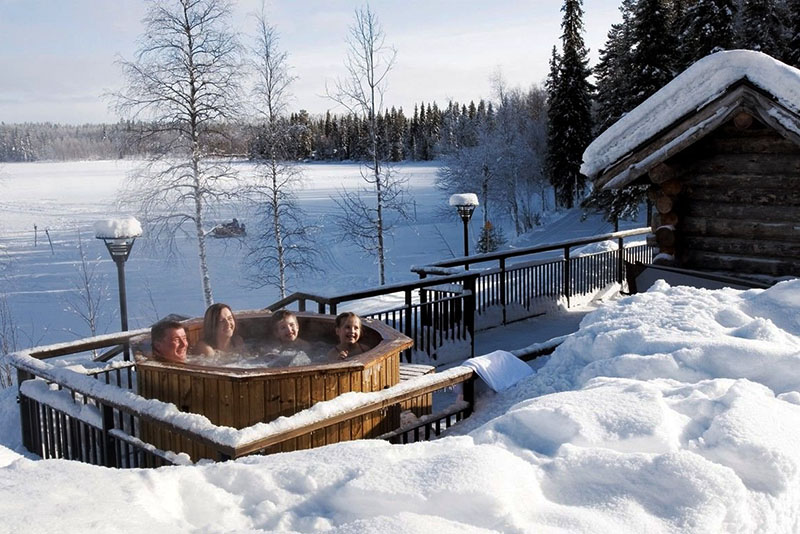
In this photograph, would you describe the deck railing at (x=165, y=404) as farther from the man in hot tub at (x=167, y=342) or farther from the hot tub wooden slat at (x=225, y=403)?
the man in hot tub at (x=167, y=342)

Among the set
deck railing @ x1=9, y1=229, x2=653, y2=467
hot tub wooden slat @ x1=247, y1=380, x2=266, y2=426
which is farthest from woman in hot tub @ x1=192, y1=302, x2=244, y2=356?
hot tub wooden slat @ x1=247, y1=380, x2=266, y2=426

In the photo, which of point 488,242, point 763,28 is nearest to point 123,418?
point 488,242

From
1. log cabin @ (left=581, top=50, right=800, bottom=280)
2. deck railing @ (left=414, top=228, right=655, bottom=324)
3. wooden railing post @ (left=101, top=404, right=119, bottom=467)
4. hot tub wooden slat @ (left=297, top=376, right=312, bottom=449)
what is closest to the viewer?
hot tub wooden slat @ (left=297, top=376, right=312, bottom=449)

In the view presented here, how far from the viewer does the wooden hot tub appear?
4.65m

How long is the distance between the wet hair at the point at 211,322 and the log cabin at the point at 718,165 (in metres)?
5.88

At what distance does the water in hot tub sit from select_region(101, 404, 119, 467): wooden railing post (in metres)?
1.40

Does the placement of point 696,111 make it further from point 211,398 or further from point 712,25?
point 712,25

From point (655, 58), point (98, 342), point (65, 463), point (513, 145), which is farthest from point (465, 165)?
point (65, 463)

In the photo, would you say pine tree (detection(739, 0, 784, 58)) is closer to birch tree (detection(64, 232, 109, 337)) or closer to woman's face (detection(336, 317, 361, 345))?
birch tree (detection(64, 232, 109, 337))

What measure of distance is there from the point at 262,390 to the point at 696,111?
274 inches

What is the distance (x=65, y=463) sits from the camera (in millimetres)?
3000

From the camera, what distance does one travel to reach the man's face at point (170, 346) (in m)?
5.44

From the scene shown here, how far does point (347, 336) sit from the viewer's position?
616 centimetres

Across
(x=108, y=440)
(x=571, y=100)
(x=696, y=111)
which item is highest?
(x=571, y=100)
